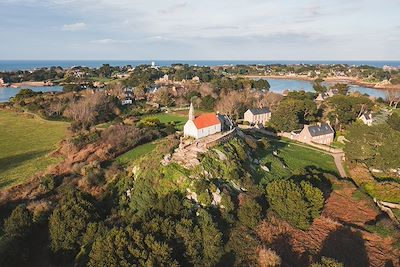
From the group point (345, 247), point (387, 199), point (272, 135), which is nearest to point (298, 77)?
point (272, 135)

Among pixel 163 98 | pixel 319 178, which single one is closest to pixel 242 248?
pixel 319 178

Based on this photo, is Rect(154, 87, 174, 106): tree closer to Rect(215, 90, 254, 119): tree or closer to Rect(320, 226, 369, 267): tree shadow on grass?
Rect(215, 90, 254, 119): tree

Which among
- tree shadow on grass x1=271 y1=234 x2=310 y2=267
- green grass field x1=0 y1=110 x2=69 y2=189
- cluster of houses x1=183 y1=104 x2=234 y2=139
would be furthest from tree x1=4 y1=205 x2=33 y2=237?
tree shadow on grass x1=271 y1=234 x2=310 y2=267

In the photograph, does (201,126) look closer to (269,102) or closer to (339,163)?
(339,163)

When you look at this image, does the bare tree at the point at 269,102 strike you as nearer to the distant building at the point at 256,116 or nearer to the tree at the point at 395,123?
the distant building at the point at 256,116

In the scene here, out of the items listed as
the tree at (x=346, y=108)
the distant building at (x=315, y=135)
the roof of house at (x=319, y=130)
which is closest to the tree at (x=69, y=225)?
the distant building at (x=315, y=135)

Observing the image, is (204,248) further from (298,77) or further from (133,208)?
(298,77)

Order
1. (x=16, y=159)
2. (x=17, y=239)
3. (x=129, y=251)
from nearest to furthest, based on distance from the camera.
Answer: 1. (x=129, y=251)
2. (x=17, y=239)
3. (x=16, y=159)
